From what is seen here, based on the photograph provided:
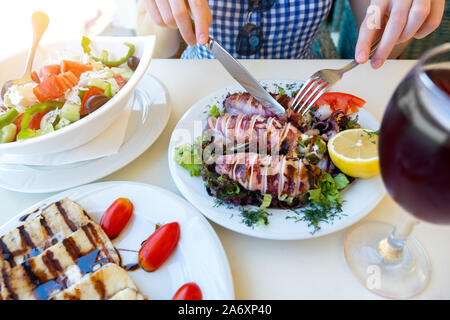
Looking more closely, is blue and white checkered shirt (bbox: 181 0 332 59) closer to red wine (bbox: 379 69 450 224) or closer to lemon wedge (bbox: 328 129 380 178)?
lemon wedge (bbox: 328 129 380 178)

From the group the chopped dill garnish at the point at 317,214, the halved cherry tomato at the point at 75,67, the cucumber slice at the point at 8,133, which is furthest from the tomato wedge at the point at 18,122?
the chopped dill garnish at the point at 317,214

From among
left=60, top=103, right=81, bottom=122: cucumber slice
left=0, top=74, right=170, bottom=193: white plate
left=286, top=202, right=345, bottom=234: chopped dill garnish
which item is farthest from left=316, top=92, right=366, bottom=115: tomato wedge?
left=60, top=103, right=81, bottom=122: cucumber slice

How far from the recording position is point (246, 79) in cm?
111

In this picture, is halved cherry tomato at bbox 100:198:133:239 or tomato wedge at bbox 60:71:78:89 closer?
halved cherry tomato at bbox 100:198:133:239

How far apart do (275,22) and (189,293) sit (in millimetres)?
1335

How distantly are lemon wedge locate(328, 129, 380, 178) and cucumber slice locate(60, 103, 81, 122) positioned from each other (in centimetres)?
83

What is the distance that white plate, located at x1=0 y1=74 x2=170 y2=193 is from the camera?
1013 mm

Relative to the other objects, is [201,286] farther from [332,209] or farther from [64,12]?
[64,12]

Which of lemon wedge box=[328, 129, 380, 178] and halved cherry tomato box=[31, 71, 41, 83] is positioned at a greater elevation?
halved cherry tomato box=[31, 71, 41, 83]

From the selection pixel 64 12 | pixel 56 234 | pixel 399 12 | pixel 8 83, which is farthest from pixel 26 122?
pixel 64 12

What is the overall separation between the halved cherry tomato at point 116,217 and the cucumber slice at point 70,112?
366 mm

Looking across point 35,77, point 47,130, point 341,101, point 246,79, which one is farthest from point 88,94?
point 341,101

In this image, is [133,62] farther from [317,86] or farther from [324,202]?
[324,202]

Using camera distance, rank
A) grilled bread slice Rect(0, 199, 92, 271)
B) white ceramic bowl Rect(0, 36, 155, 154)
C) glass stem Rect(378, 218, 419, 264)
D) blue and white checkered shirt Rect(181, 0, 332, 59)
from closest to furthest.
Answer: glass stem Rect(378, 218, 419, 264) < grilled bread slice Rect(0, 199, 92, 271) < white ceramic bowl Rect(0, 36, 155, 154) < blue and white checkered shirt Rect(181, 0, 332, 59)
